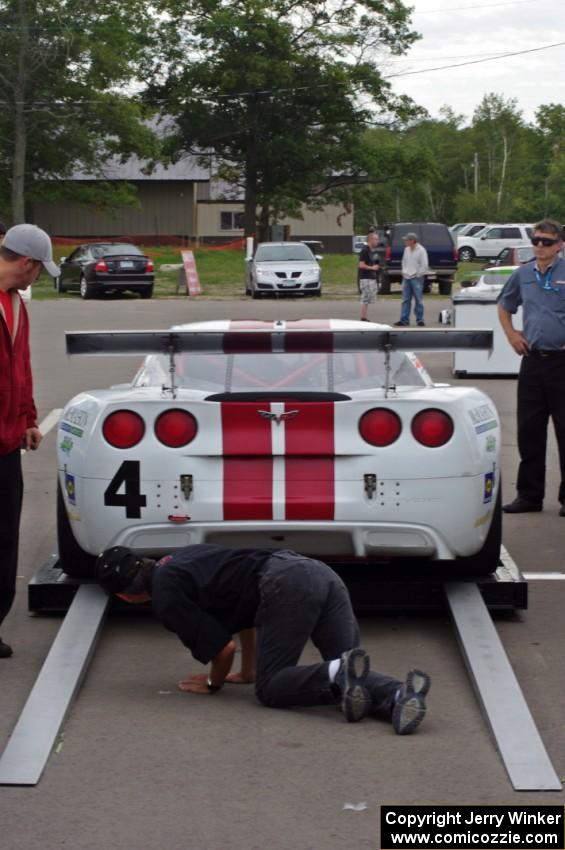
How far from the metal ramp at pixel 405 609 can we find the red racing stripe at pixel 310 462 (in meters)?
0.63

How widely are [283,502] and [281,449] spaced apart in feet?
0.75

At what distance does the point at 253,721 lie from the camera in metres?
5.57

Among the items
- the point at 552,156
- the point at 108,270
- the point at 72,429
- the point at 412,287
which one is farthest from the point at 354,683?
the point at 552,156

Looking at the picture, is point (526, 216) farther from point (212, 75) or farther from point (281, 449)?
point (281, 449)

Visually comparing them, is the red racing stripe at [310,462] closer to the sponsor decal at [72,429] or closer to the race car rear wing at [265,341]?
the race car rear wing at [265,341]

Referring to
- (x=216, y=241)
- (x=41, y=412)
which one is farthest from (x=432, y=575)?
(x=216, y=241)

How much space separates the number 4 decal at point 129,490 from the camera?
6617 millimetres

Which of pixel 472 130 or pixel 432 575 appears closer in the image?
pixel 432 575

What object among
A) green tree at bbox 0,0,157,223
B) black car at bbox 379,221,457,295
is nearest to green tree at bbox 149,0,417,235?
green tree at bbox 0,0,157,223

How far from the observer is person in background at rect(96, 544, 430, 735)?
550 centimetres

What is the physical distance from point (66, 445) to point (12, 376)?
604 mm

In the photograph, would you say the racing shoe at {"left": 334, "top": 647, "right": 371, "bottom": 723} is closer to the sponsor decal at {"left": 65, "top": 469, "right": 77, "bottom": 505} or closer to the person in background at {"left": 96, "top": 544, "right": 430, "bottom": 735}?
the person in background at {"left": 96, "top": 544, "right": 430, "bottom": 735}

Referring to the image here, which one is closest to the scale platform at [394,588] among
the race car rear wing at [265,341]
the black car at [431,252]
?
the race car rear wing at [265,341]

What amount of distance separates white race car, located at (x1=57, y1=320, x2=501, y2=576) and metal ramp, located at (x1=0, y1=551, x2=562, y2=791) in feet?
0.93
